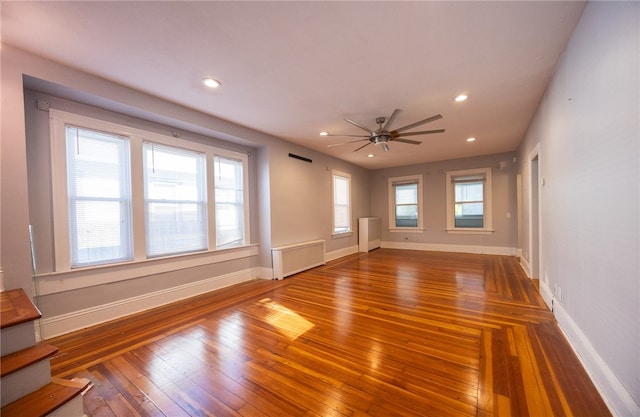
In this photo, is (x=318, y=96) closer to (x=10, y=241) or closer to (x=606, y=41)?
(x=606, y=41)

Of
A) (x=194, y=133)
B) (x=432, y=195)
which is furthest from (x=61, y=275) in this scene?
(x=432, y=195)

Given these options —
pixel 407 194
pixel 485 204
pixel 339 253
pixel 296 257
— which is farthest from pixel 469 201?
pixel 296 257

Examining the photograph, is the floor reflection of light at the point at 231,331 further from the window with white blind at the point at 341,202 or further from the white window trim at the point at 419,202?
the white window trim at the point at 419,202

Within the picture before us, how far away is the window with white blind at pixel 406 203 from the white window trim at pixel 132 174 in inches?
223

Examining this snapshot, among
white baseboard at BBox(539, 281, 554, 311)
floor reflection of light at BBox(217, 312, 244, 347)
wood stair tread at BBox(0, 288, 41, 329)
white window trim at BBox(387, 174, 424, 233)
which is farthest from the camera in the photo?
white window trim at BBox(387, 174, 424, 233)

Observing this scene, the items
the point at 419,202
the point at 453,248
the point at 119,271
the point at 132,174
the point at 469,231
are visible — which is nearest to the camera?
the point at 119,271

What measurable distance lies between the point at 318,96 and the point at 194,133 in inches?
83.9

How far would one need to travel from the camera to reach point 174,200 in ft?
12.2

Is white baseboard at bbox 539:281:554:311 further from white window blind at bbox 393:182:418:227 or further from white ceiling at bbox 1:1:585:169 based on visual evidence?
white window blind at bbox 393:182:418:227

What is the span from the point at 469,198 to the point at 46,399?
27.5 feet

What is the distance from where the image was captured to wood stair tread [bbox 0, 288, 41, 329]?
1.51 meters

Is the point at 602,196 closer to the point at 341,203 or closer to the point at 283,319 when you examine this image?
the point at 283,319

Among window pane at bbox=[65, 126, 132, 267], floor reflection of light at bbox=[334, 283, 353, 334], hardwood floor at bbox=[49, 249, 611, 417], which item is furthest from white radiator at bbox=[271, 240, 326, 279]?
window pane at bbox=[65, 126, 132, 267]

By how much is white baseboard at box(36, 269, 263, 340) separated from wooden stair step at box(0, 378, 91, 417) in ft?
5.03
